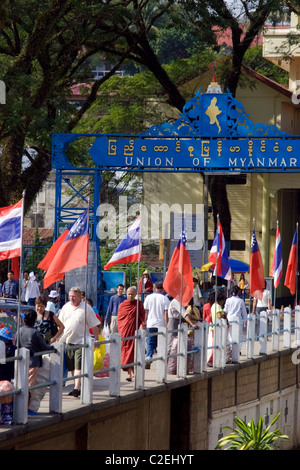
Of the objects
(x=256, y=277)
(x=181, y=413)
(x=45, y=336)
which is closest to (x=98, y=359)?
(x=45, y=336)

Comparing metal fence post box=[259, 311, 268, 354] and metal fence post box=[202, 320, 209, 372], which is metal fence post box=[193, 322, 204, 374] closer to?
metal fence post box=[202, 320, 209, 372]

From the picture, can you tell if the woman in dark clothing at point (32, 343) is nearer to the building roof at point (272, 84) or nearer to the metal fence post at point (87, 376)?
the metal fence post at point (87, 376)

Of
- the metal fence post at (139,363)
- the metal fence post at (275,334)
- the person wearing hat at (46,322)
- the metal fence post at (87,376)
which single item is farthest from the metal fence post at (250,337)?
the metal fence post at (87,376)

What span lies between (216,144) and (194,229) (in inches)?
398

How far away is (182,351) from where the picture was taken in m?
17.5

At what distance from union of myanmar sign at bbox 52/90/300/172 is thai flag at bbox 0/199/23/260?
47.5ft

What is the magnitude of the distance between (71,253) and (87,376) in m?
2.08

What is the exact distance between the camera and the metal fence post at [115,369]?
14.8 meters

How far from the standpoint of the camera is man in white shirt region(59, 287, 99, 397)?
15.2m

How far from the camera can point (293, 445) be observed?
75.4 ft

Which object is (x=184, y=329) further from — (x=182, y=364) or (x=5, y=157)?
(x=5, y=157)

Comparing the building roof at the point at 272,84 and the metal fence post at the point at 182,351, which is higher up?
the building roof at the point at 272,84

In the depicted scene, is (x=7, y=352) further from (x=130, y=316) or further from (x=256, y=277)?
(x=256, y=277)
